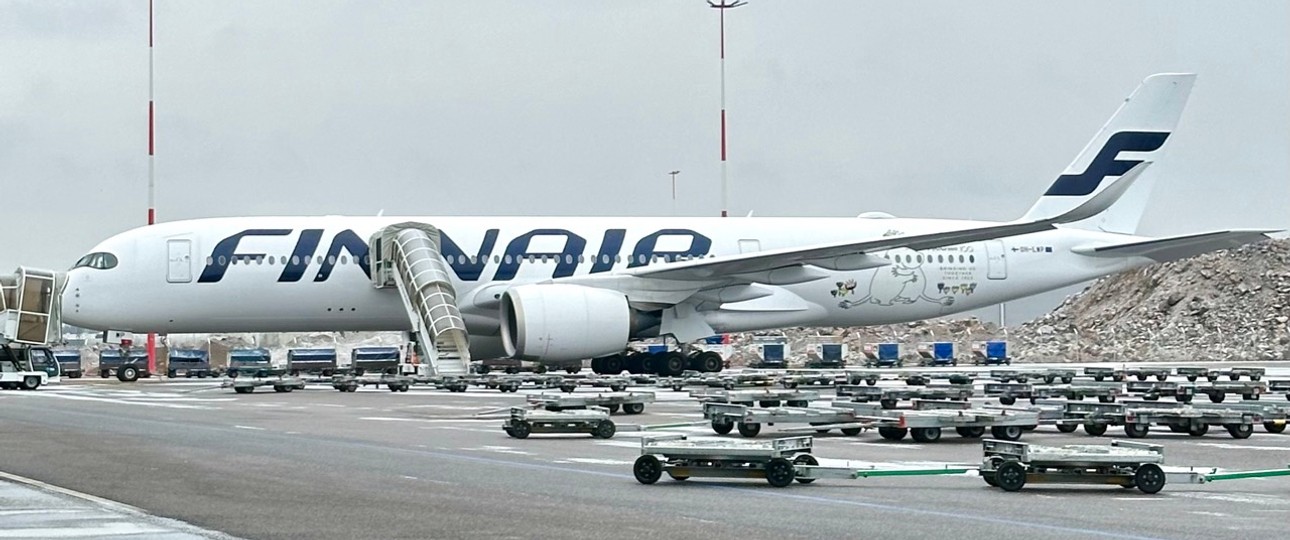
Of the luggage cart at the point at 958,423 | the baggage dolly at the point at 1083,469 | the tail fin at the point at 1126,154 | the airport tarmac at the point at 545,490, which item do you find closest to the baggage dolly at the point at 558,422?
the airport tarmac at the point at 545,490

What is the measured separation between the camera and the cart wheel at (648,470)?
1174 centimetres

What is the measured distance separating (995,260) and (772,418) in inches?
887

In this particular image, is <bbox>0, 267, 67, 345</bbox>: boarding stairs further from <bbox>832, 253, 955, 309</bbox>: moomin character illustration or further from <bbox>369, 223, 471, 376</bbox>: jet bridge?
<bbox>832, 253, 955, 309</bbox>: moomin character illustration

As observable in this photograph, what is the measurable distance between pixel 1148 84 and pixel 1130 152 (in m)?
1.64

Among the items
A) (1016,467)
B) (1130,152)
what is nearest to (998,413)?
(1016,467)

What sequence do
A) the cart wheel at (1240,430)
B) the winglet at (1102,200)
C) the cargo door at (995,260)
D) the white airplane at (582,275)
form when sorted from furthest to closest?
the cargo door at (995,260) < the white airplane at (582,275) < the winglet at (1102,200) < the cart wheel at (1240,430)

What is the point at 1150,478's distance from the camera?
1102cm

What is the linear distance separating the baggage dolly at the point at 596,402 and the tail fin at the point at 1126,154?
20.6 metres

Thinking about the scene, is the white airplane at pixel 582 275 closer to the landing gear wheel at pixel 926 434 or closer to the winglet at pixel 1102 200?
the winglet at pixel 1102 200

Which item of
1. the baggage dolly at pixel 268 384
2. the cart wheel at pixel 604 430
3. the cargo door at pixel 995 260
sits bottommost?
the cart wheel at pixel 604 430

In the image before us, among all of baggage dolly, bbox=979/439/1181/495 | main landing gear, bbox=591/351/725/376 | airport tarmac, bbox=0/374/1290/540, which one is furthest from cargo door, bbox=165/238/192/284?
baggage dolly, bbox=979/439/1181/495

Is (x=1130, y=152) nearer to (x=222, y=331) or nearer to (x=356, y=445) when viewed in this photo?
(x=222, y=331)

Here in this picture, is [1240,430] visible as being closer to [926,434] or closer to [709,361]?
[926,434]

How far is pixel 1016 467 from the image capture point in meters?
11.1
